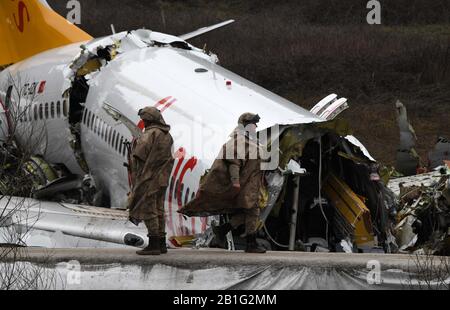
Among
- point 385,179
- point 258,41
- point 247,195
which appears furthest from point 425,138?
point 247,195

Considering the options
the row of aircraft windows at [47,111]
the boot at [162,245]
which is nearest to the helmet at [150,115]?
the boot at [162,245]

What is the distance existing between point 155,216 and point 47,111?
1145cm

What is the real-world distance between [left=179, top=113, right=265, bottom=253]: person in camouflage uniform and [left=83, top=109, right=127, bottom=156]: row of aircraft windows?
6.14 m

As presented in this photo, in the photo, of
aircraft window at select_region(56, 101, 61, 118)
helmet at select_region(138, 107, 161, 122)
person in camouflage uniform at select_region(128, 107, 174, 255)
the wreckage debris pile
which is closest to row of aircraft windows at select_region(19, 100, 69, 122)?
aircraft window at select_region(56, 101, 61, 118)

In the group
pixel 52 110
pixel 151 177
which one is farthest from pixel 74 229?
pixel 52 110

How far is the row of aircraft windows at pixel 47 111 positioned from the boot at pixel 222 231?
363 inches

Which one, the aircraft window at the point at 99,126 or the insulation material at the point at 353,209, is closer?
the insulation material at the point at 353,209

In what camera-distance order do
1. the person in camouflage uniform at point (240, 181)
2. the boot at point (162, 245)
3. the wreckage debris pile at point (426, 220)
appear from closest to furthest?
the boot at point (162, 245)
the person in camouflage uniform at point (240, 181)
the wreckage debris pile at point (426, 220)

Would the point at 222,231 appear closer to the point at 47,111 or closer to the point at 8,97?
the point at 47,111

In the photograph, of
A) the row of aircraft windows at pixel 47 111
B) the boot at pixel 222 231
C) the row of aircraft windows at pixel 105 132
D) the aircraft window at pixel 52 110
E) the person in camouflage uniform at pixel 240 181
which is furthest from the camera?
the aircraft window at pixel 52 110

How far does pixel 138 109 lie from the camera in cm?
2308

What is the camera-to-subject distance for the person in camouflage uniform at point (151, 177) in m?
16.5

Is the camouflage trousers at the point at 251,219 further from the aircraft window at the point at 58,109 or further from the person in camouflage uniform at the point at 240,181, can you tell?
the aircraft window at the point at 58,109

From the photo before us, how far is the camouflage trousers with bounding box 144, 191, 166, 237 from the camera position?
16609mm
